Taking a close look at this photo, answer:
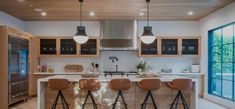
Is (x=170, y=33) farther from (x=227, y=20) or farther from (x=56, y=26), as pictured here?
(x=56, y=26)

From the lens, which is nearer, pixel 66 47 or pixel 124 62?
pixel 66 47

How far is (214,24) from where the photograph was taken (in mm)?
7406

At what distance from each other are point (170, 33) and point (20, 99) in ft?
16.7

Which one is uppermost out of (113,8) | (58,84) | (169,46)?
Answer: (113,8)

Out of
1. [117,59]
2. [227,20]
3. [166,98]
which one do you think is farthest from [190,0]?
[117,59]

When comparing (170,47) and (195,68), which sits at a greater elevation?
(170,47)

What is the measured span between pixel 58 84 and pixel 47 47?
3.85 m

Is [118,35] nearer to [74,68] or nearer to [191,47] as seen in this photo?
[74,68]

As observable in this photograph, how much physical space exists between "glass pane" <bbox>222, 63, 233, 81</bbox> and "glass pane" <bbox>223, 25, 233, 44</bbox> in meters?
0.61

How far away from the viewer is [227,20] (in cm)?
656

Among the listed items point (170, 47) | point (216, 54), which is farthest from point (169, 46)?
point (216, 54)

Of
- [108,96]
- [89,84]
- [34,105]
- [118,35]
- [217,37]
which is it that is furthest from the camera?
[118,35]

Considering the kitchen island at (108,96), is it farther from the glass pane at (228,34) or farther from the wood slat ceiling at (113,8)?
the glass pane at (228,34)

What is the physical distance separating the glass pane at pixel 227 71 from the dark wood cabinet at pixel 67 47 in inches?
178
